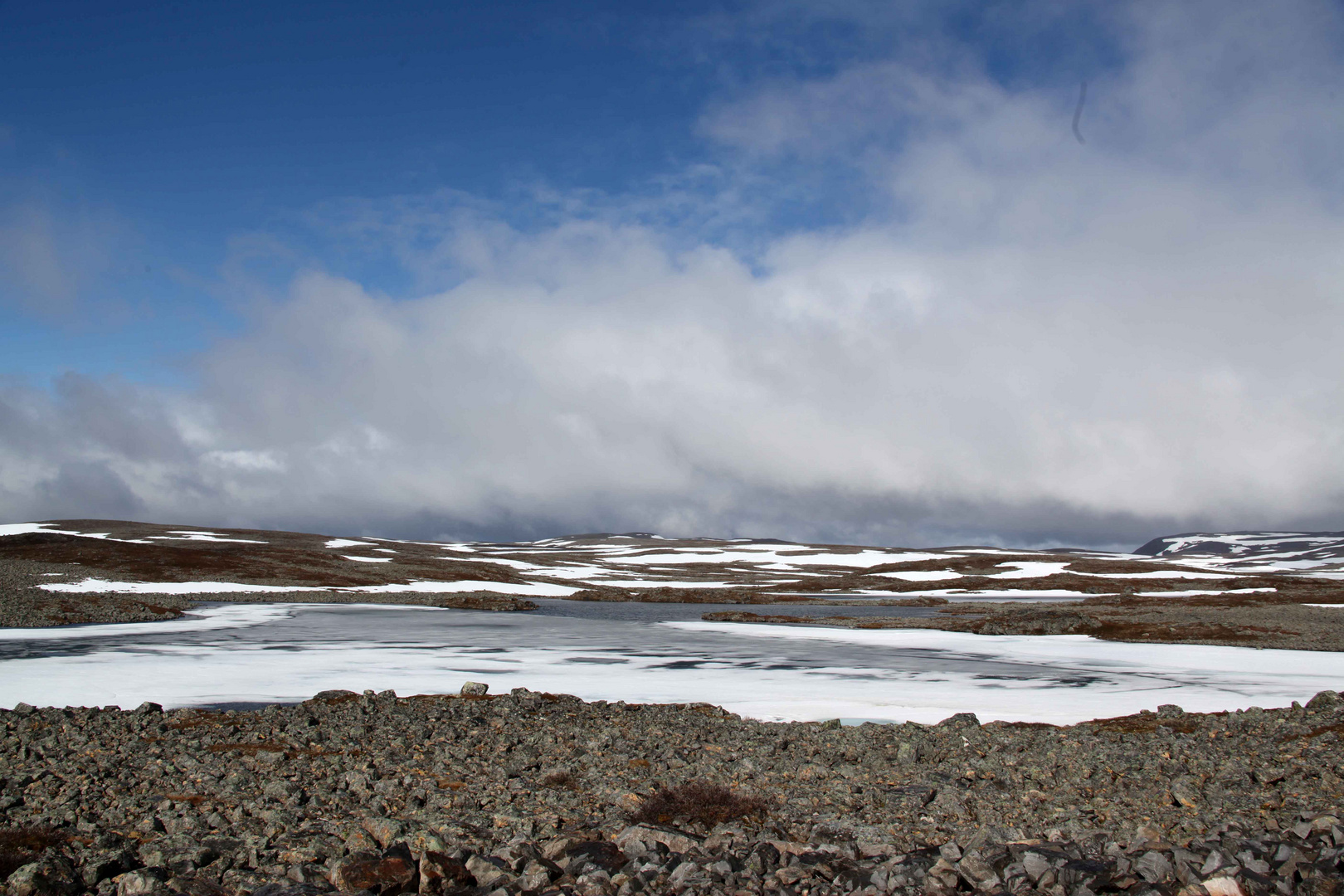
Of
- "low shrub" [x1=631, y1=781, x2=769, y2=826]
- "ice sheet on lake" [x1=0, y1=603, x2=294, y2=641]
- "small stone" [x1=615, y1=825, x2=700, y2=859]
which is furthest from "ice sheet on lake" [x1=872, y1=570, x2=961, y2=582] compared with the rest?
"small stone" [x1=615, y1=825, x2=700, y2=859]

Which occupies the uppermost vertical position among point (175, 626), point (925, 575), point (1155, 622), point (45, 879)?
point (45, 879)

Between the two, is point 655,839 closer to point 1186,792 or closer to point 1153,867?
point 1153,867

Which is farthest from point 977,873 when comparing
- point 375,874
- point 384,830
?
point 384,830

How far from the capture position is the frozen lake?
16.9 metres

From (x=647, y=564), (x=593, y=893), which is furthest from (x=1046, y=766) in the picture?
(x=647, y=564)

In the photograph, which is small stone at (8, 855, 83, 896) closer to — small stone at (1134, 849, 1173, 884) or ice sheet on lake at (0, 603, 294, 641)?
small stone at (1134, 849, 1173, 884)

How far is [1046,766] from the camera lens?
1054 cm

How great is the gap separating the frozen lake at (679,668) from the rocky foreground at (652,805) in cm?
370

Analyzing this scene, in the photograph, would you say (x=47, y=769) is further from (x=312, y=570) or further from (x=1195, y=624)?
(x=312, y=570)

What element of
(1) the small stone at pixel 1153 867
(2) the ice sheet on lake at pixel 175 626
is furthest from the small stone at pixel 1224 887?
(2) the ice sheet on lake at pixel 175 626

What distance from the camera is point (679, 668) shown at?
2288 cm

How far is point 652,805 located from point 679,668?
45.6 feet

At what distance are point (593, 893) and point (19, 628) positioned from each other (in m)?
32.4

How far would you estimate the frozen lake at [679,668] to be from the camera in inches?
665
